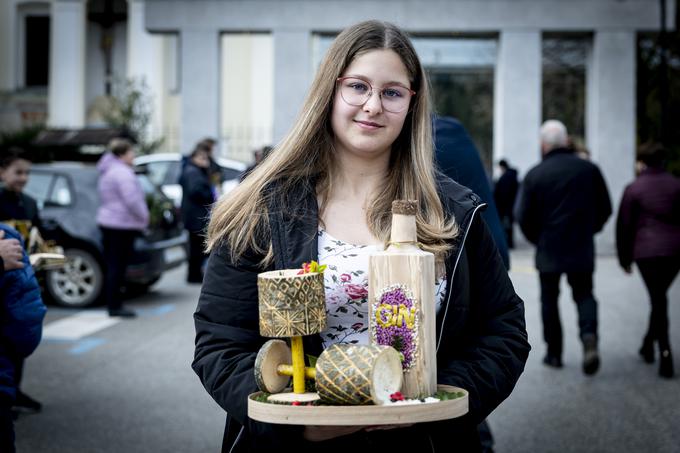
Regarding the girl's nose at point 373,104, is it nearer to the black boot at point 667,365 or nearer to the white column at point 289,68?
the black boot at point 667,365

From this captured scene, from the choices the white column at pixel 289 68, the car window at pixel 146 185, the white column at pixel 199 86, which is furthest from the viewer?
the white column at pixel 199 86

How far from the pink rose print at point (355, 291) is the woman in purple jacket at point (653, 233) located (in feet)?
18.0

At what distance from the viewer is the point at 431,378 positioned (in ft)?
6.16

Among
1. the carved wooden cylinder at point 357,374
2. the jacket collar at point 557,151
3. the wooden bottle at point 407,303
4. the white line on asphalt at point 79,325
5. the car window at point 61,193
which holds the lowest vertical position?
the white line on asphalt at point 79,325

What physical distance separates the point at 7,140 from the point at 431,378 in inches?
1090

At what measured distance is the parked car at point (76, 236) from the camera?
33.5 feet

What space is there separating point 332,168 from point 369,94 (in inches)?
11.1

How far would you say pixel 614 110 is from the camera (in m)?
18.4

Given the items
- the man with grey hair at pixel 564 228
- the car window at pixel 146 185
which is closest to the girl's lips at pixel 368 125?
the man with grey hair at pixel 564 228

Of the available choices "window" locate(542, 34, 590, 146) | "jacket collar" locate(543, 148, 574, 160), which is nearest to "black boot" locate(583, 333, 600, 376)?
"jacket collar" locate(543, 148, 574, 160)

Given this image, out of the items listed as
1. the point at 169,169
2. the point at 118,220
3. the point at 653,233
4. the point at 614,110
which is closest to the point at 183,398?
the point at 118,220

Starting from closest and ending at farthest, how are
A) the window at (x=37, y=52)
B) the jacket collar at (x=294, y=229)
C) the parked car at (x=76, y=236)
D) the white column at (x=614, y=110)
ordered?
the jacket collar at (x=294, y=229) → the parked car at (x=76, y=236) → the white column at (x=614, y=110) → the window at (x=37, y=52)

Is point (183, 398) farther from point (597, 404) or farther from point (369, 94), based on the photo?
point (369, 94)

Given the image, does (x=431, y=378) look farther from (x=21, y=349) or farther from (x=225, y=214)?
(x=21, y=349)
